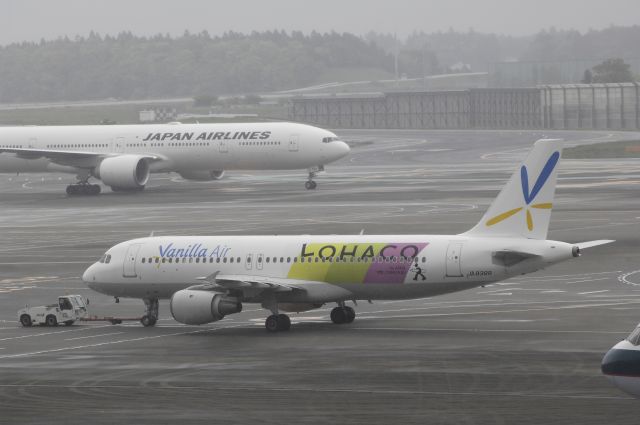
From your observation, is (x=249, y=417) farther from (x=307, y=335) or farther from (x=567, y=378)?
(x=307, y=335)

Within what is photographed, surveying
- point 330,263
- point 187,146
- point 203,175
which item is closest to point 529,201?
point 330,263

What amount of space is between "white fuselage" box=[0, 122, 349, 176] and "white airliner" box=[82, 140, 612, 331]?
5928cm

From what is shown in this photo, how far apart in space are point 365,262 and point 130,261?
9520 millimetres

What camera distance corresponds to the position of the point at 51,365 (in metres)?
41.0

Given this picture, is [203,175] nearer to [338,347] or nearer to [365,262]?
[365,262]

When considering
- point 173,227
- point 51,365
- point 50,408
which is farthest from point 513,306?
point 173,227

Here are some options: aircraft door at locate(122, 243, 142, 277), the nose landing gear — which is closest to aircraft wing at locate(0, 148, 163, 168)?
the nose landing gear

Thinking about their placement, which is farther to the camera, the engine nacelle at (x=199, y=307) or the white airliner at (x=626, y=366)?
the engine nacelle at (x=199, y=307)

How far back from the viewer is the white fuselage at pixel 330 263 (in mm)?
44062

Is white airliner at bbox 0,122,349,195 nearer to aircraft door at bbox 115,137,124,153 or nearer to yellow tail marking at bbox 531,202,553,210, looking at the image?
aircraft door at bbox 115,137,124,153

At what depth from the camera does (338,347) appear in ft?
140

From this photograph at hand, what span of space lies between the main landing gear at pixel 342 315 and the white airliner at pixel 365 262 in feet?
0.12

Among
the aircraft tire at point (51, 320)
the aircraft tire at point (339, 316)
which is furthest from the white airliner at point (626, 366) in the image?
the aircraft tire at point (51, 320)

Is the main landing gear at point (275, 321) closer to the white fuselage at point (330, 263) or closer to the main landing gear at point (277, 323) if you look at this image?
the main landing gear at point (277, 323)
